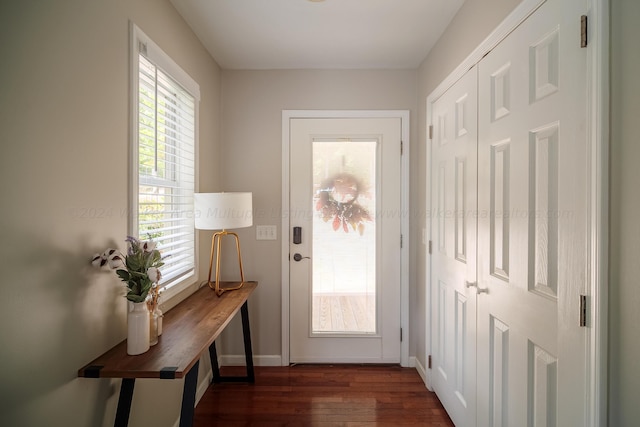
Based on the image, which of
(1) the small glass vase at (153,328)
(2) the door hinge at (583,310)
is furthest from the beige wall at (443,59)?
(1) the small glass vase at (153,328)

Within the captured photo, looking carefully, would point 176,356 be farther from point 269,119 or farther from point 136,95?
point 269,119

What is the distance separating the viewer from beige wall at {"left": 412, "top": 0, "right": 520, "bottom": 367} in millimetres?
1585

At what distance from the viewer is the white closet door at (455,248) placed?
1757 mm

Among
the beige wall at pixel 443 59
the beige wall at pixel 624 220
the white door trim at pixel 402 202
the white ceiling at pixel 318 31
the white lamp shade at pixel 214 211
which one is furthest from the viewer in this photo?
the white door trim at pixel 402 202

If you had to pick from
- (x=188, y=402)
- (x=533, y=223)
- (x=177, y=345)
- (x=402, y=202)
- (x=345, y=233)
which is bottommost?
(x=188, y=402)

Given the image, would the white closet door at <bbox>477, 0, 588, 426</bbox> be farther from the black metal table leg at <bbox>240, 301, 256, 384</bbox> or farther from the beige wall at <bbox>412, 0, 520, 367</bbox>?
the black metal table leg at <bbox>240, 301, 256, 384</bbox>

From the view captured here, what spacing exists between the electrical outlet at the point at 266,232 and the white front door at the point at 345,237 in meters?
0.14

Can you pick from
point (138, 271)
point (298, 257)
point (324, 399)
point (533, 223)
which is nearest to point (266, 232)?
point (298, 257)

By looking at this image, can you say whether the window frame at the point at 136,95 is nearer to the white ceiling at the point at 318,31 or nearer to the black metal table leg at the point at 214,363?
the white ceiling at the point at 318,31

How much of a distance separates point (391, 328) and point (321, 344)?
0.61m

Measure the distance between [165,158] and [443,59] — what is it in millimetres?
1886

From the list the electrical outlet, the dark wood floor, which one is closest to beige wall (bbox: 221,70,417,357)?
the electrical outlet

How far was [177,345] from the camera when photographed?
55.1 inches

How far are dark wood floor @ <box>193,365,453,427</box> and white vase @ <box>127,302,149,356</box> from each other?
3.47 ft
